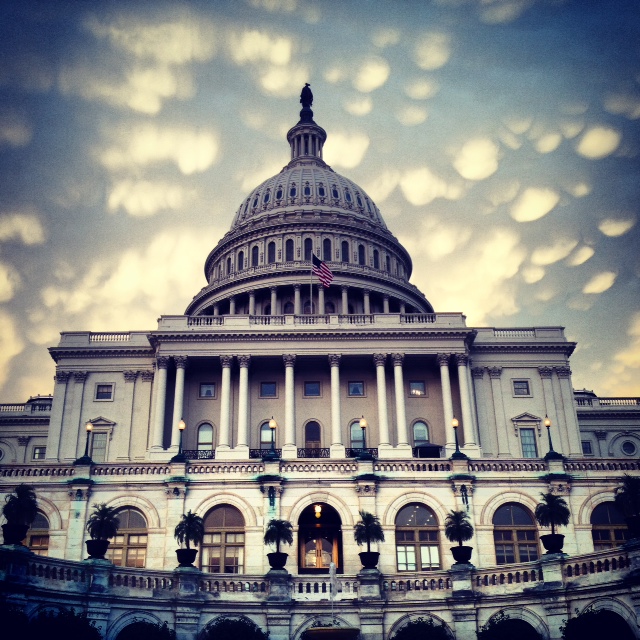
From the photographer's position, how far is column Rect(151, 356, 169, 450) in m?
70.3

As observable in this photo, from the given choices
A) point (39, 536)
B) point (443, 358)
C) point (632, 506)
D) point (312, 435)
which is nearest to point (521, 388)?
point (443, 358)

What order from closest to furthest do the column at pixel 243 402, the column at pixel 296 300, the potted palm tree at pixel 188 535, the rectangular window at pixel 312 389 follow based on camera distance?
the potted palm tree at pixel 188 535 → the column at pixel 243 402 → the rectangular window at pixel 312 389 → the column at pixel 296 300

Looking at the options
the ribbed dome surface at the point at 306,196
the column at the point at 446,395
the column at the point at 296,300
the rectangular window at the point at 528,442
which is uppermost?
the ribbed dome surface at the point at 306,196

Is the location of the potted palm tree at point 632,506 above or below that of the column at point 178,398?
below

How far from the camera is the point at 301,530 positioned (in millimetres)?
45438

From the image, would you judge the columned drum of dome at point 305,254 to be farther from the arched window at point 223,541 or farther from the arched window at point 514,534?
the arched window at point 514,534

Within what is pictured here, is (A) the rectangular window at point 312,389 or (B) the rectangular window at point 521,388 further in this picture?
(B) the rectangular window at point 521,388

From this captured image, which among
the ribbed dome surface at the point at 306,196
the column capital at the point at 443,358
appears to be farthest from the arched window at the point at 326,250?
the column capital at the point at 443,358

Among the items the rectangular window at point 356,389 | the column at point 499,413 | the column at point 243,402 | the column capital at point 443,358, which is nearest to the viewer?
the column at point 243,402

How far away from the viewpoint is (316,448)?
7238cm

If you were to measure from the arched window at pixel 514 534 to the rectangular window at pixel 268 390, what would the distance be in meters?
33.2

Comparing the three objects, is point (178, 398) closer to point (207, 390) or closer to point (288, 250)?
point (207, 390)

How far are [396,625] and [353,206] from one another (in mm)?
84935

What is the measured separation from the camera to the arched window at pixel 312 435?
73125mm
